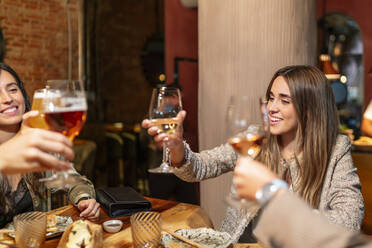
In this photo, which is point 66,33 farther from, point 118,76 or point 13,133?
point 13,133

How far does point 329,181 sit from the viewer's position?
1507 mm

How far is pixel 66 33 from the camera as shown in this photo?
226 inches

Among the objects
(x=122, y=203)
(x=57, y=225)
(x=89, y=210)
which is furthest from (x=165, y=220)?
(x=57, y=225)

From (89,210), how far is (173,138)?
49 cm

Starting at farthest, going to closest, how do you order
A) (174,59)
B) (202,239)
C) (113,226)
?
(174,59) < (113,226) < (202,239)

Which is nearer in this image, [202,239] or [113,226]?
[202,239]

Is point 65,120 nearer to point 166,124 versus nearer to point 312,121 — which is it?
point 166,124

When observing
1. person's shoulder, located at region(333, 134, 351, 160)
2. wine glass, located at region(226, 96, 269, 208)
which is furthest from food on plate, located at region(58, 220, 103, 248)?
person's shoulder, located at region(333, 134, 351, 160)

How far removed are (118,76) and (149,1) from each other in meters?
1.78

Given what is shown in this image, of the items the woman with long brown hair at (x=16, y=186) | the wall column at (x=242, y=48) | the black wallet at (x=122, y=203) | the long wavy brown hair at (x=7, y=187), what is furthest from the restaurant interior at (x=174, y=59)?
the long wavy brown hair at (x=7, y=187)

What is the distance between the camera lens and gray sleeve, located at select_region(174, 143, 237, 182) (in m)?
1.67

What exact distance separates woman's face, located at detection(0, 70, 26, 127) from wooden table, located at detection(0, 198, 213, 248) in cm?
52

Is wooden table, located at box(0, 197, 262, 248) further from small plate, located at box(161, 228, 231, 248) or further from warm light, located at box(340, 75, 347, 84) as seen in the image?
warm light, located at box(340, 75, 347, 84)

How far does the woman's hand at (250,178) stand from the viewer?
82cm
